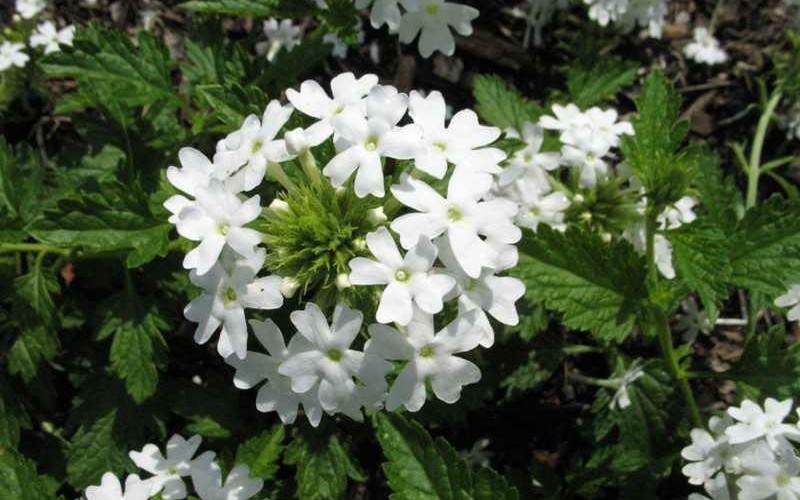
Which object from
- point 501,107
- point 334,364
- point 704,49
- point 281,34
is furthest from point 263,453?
point 704,49

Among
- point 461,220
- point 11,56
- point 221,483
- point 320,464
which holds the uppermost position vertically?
→ point 11,56

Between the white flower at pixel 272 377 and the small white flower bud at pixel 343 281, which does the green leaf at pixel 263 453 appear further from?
the small white flower bud at pixel 343 281

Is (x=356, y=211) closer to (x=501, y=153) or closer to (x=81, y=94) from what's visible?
(x=501, y=153)

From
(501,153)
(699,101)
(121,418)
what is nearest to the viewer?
(501,153)

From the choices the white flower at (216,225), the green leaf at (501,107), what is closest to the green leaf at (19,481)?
the white flower at (216,225)

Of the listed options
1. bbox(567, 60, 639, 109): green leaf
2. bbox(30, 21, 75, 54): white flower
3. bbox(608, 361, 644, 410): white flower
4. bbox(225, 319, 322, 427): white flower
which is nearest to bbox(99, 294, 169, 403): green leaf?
bbox(225, 319, 322, 427): white flower

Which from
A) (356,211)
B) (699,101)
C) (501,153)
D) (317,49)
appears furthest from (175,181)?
(699,101)

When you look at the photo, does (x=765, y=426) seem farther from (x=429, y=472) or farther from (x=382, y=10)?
(x=382, y=10)
